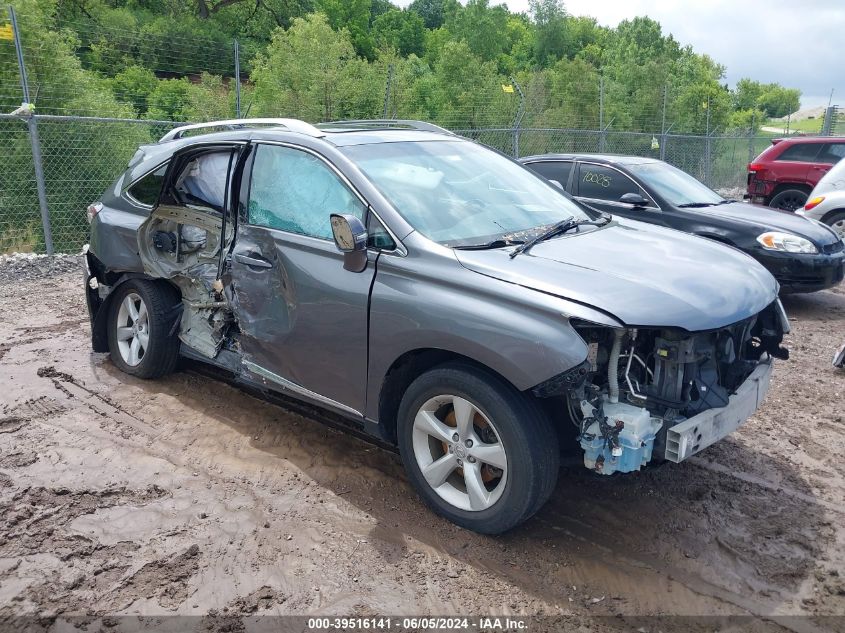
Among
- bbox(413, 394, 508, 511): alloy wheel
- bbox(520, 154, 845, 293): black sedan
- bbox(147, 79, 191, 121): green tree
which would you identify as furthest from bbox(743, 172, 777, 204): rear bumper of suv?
bbox(147, 79, 191, 121): green tree

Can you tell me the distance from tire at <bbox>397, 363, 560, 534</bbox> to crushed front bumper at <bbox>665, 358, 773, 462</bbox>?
0.52m

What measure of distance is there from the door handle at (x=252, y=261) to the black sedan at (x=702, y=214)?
4.04 m

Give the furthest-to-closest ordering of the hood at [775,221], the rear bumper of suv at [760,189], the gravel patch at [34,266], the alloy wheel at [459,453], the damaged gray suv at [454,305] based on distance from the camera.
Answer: the rear bumper of suv at [760,189] → the gravel patch at [34,266] → the hood at [775,221] → the alloy wheel at [459,453] → the damaged gray suv at [454,305]

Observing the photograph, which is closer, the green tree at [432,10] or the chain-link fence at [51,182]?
the chain-link fence at [51,182]

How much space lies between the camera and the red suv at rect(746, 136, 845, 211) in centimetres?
1299

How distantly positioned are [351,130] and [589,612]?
306 cm

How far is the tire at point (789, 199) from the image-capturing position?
13.2 m

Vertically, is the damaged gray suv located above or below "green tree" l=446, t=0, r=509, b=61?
below

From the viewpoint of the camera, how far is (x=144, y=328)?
5.36 metres

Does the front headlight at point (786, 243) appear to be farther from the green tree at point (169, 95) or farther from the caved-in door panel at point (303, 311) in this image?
the green tree at point (169, 95)

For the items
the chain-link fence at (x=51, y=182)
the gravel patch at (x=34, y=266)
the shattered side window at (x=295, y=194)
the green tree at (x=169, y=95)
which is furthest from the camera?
the green tree at (x=169, y=95)

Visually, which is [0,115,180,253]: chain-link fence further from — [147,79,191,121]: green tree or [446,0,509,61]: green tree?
[446,0,509,61]: green tree

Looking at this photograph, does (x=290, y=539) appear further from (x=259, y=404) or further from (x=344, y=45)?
(x=344, y=45)

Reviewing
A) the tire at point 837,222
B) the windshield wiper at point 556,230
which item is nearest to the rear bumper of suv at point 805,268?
the tire at point 837,222
